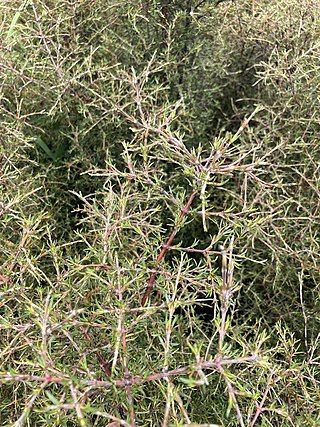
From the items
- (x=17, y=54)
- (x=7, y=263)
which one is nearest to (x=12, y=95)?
(x=17, y=54)

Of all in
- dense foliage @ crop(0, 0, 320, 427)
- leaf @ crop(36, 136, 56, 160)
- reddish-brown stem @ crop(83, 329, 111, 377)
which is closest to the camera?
reddish-brown stem @ crop(83, 329, 111, 377)

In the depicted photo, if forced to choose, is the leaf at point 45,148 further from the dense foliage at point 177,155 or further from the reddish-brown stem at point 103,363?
the reddish-brown stem at point 103,363

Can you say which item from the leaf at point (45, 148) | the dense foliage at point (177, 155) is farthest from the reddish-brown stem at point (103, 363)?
the leaf at point (45, 148)

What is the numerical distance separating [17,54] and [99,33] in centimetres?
16

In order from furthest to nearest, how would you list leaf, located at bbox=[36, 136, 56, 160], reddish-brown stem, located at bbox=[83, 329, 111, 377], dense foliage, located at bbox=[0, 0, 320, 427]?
leaf, located at bbox=[36, 136, 56, 160]
dense foliage, located at bbox=[0, 0, 320, 427]
reddish-brown stem, located at bbox=[83, 329, 111, 377]

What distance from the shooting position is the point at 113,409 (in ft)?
1.71

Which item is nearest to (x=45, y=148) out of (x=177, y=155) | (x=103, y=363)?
(x=177, y=155)

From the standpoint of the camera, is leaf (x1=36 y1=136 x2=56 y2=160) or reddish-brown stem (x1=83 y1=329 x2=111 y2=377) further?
leaf (x1=36 y1=136 x2=56 y2=160)

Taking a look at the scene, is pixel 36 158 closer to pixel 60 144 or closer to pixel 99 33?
pixel 60 144

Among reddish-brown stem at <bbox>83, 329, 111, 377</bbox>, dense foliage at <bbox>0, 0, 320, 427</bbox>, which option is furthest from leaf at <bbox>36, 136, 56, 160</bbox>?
reddish-brown stem at <bbox>83, 329, 111, 377</bbox>

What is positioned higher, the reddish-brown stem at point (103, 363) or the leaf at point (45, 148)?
the reddish-brown stem at point (103, 363)

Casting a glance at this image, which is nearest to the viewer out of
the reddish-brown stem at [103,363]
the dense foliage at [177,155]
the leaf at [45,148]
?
the reddish-brown stem at [103,363]

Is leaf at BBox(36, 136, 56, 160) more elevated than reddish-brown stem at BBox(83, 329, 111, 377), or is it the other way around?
reddish-brown stem at BBox(83, 329, 111, 377)

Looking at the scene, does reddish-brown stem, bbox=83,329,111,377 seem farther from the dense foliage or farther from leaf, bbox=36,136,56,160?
leaf, bbox=36,136,56,160
